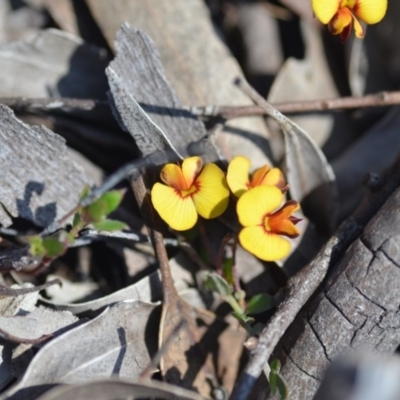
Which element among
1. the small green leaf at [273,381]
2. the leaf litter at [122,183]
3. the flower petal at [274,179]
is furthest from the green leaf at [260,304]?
the flower petal at [274,179]

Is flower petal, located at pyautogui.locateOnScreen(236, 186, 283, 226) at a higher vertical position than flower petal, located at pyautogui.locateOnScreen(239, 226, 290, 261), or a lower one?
higher

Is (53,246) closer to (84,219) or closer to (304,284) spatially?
(84,219)

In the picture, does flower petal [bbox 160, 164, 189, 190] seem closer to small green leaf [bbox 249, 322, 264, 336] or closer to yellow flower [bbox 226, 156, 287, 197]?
yellow flower [bbox 226, 156, 287, 197]

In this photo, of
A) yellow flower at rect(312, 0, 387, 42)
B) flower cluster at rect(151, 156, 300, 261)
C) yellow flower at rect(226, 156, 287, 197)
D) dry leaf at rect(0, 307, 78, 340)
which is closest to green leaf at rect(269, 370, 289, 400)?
flower cluster at rect(151, 156, 300, 261)

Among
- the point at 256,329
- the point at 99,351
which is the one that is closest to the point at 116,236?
the point at 99,351

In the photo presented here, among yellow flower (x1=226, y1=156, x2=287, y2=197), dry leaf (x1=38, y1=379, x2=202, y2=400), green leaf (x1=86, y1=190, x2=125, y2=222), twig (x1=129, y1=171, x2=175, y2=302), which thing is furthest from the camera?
twig (x1=129, y1=171, x2=175, y2=302)

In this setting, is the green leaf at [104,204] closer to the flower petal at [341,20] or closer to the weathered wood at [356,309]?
the weathered wood at [356,309]

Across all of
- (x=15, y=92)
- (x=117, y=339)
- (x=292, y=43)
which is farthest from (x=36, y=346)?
(x=292, y=43)

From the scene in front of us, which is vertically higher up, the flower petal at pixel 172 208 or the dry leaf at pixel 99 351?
the flower petal at pixel 172 208
